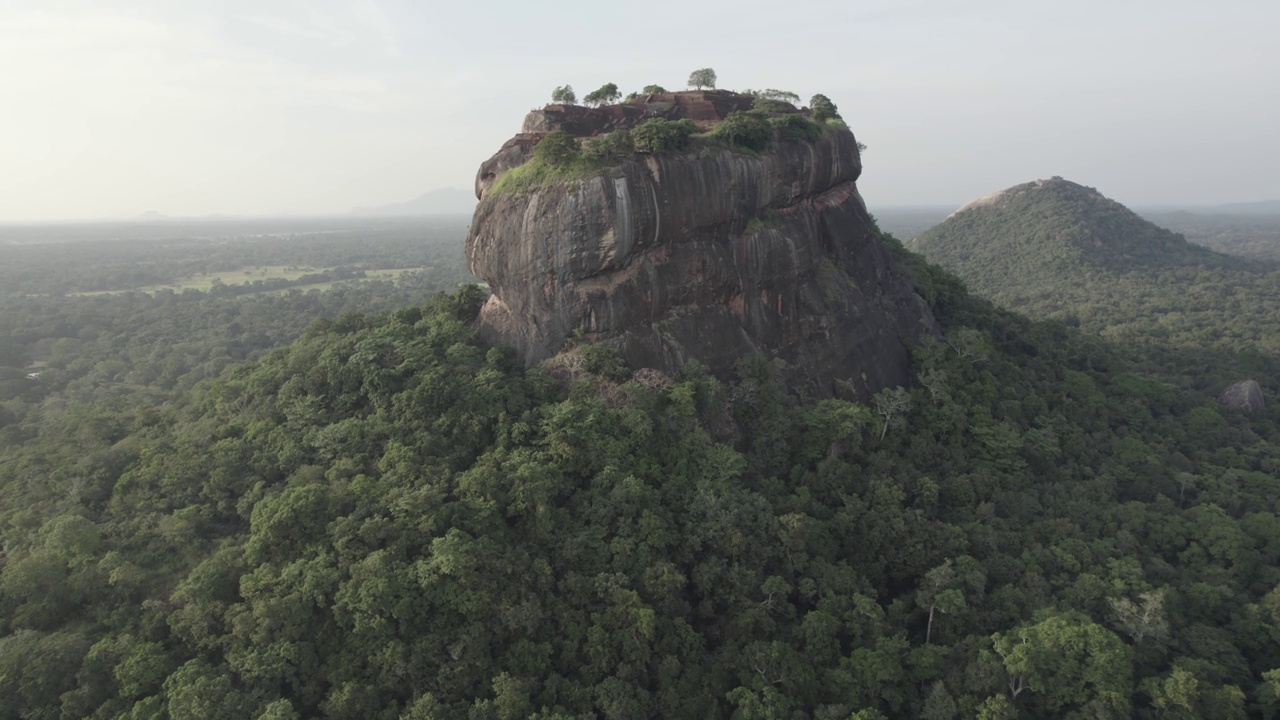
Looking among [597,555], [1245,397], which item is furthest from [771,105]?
[1245,397]

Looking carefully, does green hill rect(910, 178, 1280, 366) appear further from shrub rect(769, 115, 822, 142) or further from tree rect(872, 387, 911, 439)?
shrub rect(769, 115, 822, 142)

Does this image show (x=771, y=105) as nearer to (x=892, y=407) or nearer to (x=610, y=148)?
(x=610, y=148)

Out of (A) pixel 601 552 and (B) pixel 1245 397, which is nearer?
(A) pixel 601 552

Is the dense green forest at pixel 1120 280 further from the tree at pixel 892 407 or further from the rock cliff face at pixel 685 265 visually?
the rock cliff face at pixel 685 265

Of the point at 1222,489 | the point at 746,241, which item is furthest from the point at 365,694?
the point at 1222,489

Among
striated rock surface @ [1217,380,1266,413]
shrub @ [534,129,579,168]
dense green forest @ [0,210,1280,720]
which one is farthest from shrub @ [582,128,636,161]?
striated rock surface @ [1217,380,1266,413]
